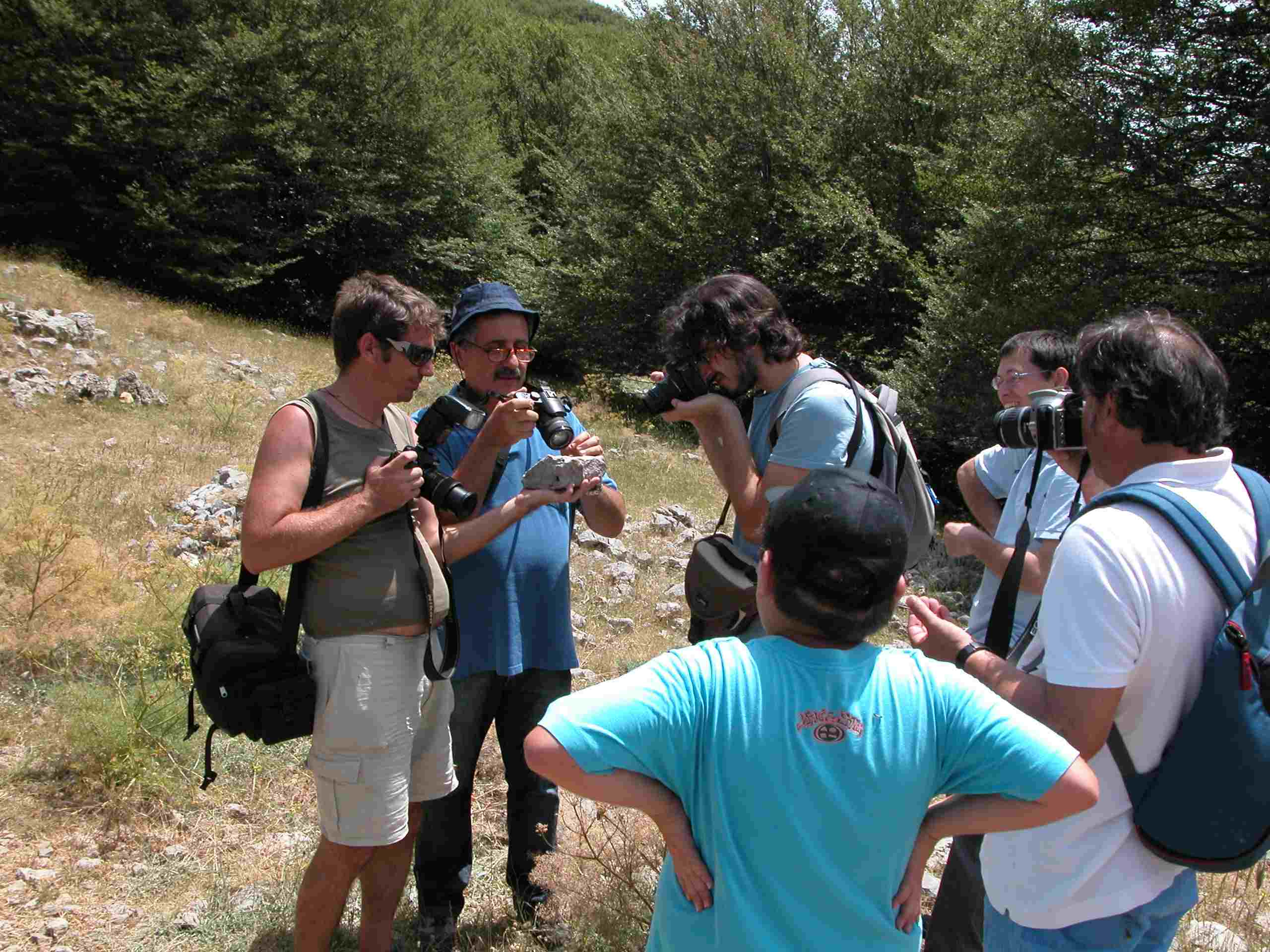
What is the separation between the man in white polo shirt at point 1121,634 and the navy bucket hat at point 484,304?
1.63m

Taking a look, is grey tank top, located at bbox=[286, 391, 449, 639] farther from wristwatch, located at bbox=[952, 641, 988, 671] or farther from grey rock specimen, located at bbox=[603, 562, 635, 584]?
grey rock specimen, located at bbox=[603, 562, 635, 584]

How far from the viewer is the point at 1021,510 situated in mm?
2670

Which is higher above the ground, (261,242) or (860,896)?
(860,896)

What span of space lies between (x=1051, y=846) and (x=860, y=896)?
1.65 ft

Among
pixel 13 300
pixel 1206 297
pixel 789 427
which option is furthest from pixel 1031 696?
pixel 13 300

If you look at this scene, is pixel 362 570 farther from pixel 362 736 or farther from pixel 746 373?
pixel 746 373

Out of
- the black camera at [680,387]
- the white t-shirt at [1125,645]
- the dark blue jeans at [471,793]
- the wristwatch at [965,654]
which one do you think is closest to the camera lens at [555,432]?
the black camera at [680,387]

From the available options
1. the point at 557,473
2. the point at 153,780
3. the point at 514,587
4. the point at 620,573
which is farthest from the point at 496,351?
the point at 620,573

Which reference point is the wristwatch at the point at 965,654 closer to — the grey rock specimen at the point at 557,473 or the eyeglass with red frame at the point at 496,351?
the grey rock specimen at the point at 557,473

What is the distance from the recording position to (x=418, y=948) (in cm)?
280

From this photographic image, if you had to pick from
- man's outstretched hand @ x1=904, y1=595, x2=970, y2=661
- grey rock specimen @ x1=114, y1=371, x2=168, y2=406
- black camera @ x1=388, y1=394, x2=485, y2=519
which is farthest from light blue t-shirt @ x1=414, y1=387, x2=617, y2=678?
grey rock specimen @ x1=114, y1=371, x2=168, y2=406

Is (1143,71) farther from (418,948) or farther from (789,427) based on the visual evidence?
(418,948)

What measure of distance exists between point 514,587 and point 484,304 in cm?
88

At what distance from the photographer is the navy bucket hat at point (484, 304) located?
2.80 m
